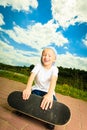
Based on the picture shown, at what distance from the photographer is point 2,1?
4.92 meters

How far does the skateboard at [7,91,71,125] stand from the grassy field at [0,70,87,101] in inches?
82.0

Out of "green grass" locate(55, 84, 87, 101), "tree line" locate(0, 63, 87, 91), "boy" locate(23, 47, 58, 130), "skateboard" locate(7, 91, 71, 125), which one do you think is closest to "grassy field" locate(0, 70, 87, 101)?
"green grass" locate(55, 84, 87, 101)

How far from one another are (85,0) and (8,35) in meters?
1.97

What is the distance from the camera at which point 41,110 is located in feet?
6.06

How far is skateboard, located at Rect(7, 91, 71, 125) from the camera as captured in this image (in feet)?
5.89

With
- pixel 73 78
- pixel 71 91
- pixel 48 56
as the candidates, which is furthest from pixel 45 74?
pixel 73 78

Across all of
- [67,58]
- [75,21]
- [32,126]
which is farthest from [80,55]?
[32,126]

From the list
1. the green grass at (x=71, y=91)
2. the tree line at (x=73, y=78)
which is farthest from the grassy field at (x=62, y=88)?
the tree line at (x=73, y=78)

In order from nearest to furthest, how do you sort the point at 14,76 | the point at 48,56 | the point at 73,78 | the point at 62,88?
the point at 48,56 < the point at 62,88 < the point at 73,78 < the point at 14,76

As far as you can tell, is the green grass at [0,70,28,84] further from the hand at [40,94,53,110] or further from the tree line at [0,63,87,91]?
the hand at [40,94,53,110]

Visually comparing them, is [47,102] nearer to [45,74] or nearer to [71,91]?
[45,74]

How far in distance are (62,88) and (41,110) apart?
7.88ft

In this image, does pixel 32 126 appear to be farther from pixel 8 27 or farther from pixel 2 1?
pixel 2 1

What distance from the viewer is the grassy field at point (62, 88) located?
3.95 meters
